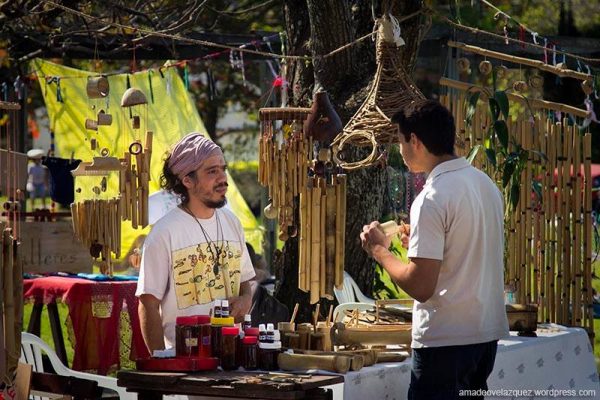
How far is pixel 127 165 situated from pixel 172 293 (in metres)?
3.17

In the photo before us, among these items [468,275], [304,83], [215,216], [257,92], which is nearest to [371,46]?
[304,83]

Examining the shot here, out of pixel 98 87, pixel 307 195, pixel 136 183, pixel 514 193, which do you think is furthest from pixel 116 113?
pixel 307 195

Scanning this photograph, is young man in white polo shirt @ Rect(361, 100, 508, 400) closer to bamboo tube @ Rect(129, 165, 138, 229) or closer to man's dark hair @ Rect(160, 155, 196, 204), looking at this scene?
man's dark hair @ Rect(160, 155, 196, 204)

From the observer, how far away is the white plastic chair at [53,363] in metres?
5.76

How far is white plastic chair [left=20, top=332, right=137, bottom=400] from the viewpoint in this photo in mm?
5758

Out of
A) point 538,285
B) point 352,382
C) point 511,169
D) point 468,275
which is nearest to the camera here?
point 468,275

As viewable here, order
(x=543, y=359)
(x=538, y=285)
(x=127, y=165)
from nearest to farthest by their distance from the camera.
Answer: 1. (x=543, y=359)
2. (x=538, y=285)
3. (x=127, y=165)

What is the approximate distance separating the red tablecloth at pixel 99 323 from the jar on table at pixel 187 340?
304 centimetres

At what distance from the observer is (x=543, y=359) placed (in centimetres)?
590

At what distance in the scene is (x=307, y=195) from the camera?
5.42 meters

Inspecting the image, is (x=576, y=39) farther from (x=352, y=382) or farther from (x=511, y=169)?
(x=352, y=382)

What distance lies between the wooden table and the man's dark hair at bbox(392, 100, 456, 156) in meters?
0.92

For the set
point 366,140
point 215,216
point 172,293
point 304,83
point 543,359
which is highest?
point 304,83

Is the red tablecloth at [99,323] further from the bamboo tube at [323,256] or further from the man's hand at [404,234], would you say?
the man's hand at [404,234]
